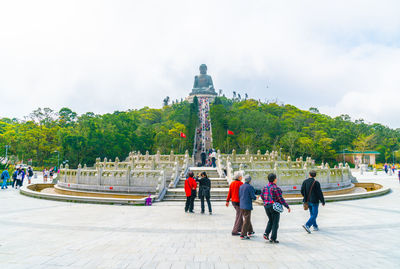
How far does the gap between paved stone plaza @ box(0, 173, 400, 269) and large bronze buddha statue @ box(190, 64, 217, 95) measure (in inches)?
4348

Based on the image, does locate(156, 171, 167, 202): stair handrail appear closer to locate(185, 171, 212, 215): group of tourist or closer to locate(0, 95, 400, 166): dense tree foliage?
locate(185, 171, 212, 215): group of tourist

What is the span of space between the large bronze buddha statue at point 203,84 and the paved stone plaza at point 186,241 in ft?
362

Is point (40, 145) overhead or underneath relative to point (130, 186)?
overhead

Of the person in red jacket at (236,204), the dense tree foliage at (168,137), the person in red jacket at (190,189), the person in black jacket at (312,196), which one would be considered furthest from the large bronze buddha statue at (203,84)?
the person in black jacket at (312,196)

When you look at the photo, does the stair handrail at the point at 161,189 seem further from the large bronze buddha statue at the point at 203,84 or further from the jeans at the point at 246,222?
the large bronze buddha statue at the point at 203,84

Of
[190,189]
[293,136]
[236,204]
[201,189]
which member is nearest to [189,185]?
[190,189]

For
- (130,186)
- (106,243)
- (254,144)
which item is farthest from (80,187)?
(254,144)

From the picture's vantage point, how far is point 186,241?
24.3 ft

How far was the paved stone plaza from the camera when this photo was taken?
575 cm

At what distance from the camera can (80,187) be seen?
20234 millimetres

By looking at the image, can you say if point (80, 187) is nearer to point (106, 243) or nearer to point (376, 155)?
point (106, 243)

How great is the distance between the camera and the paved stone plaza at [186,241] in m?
5.75

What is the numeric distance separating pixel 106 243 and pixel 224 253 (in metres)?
3.18

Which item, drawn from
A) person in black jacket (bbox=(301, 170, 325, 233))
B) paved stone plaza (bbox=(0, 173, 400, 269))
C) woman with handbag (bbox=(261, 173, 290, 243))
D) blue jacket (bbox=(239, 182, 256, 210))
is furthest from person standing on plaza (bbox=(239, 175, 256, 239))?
person in black jacket (bbox=(301, 170, 325, 233))
